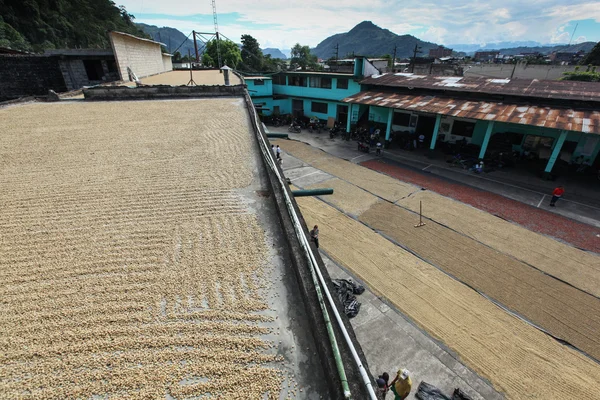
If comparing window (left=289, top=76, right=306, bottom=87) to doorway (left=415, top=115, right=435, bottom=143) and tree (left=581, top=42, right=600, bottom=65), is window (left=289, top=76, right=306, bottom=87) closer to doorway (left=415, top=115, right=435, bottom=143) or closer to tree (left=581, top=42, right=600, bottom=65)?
doorway (left=415, top=115, right=435, bottom=143)

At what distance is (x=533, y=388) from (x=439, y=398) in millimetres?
2146

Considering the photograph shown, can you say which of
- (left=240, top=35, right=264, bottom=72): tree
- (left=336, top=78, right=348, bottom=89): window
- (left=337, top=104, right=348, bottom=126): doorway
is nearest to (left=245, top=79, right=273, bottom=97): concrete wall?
(left=336, top=78, right=348, bottom=89): window

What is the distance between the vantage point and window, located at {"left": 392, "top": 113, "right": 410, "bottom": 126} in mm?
22547

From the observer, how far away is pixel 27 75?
17.5 m

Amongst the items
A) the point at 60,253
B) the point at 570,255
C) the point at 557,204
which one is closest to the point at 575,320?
the point at 570,255

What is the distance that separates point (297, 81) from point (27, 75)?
20.6 metres

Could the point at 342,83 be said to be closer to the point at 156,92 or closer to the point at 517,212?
the point at 156,92

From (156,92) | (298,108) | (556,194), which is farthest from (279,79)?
(556,194)

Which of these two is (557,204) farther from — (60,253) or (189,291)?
(60,253)

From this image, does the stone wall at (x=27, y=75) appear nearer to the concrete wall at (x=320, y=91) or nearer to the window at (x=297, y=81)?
the concrete wall at (x=320, y=91)

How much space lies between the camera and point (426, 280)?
29.4 feet

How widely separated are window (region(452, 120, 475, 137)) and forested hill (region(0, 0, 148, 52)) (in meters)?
37.5

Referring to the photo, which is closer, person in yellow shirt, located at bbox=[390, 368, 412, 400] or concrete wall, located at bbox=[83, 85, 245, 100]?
person in yellow shirt, located at bbox=[390, 368, 412, 400]

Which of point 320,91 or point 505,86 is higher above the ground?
point 505,86
